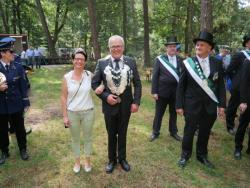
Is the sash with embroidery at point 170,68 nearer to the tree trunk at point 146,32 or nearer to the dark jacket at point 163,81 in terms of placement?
the dark jacket at point 163,81

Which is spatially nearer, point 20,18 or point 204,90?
point 204,90

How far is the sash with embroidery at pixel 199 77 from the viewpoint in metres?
4.99

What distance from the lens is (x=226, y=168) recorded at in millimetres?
5531

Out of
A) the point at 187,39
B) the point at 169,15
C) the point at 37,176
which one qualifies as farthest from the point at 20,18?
the point at 37,176

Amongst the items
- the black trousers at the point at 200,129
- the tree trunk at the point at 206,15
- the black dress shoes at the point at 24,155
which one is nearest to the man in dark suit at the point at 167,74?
the black trousers at the point at 200,129

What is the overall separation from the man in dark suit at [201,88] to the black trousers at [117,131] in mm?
995

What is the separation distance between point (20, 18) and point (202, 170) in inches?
1390

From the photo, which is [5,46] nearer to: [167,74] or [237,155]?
[167,74]

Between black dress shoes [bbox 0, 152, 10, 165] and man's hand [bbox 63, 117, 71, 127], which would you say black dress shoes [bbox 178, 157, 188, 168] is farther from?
black dress shoes [bbox 0, 152, 10, 165]

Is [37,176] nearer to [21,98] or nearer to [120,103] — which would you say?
[21,98]

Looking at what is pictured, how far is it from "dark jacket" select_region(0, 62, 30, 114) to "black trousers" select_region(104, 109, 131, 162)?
1.60m

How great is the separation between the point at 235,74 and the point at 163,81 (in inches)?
67.5

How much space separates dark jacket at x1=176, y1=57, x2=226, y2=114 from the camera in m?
5.06

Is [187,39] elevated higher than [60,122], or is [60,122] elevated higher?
[187,39]
